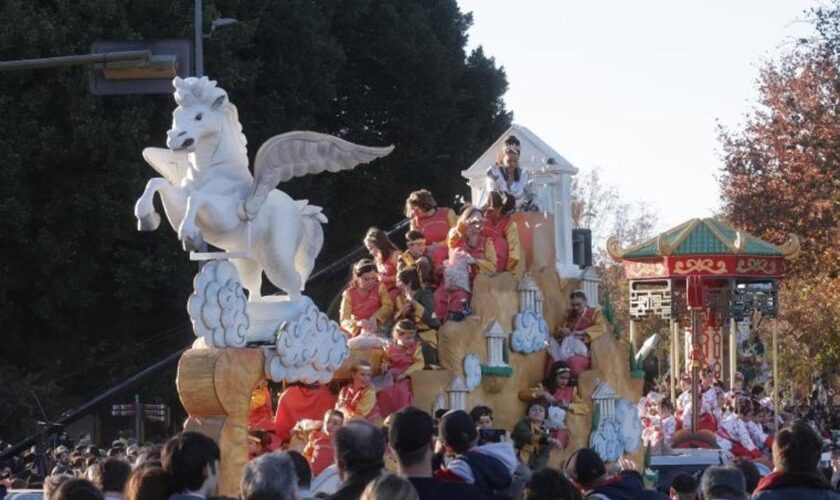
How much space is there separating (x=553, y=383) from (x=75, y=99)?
12601 millimetres

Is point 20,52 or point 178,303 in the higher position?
point 20,52

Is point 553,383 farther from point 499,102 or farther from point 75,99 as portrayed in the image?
point 499,102

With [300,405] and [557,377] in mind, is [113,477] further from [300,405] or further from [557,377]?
[557,377]

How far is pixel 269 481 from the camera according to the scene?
298 inches

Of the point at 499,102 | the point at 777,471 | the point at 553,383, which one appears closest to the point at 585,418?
the point at 553,383

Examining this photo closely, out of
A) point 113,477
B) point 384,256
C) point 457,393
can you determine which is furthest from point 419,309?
point 113,477

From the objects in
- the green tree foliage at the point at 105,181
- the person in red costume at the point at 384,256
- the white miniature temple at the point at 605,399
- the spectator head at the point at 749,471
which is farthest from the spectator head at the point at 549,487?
the green tree foliage at the point at 105,181

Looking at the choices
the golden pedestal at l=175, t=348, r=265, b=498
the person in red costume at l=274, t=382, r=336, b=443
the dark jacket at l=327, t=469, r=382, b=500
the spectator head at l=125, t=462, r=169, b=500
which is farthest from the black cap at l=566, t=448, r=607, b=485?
the person in red costume at l=274, t=382, r=336, b=443

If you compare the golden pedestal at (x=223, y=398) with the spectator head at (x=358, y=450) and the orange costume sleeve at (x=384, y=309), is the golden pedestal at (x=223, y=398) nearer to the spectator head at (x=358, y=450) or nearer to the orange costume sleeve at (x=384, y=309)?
the orange costume sleeve at (x=384, y=309)

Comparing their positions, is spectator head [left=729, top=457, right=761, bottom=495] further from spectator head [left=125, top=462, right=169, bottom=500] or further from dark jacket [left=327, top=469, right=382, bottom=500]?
spectator head [left=125, top=462, right=169, bottom=500]

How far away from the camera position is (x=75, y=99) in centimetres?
2783

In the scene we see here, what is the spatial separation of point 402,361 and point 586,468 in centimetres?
684

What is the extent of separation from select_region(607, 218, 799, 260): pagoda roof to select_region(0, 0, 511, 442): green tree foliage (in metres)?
6.47

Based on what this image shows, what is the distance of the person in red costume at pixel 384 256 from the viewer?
57.8ft
